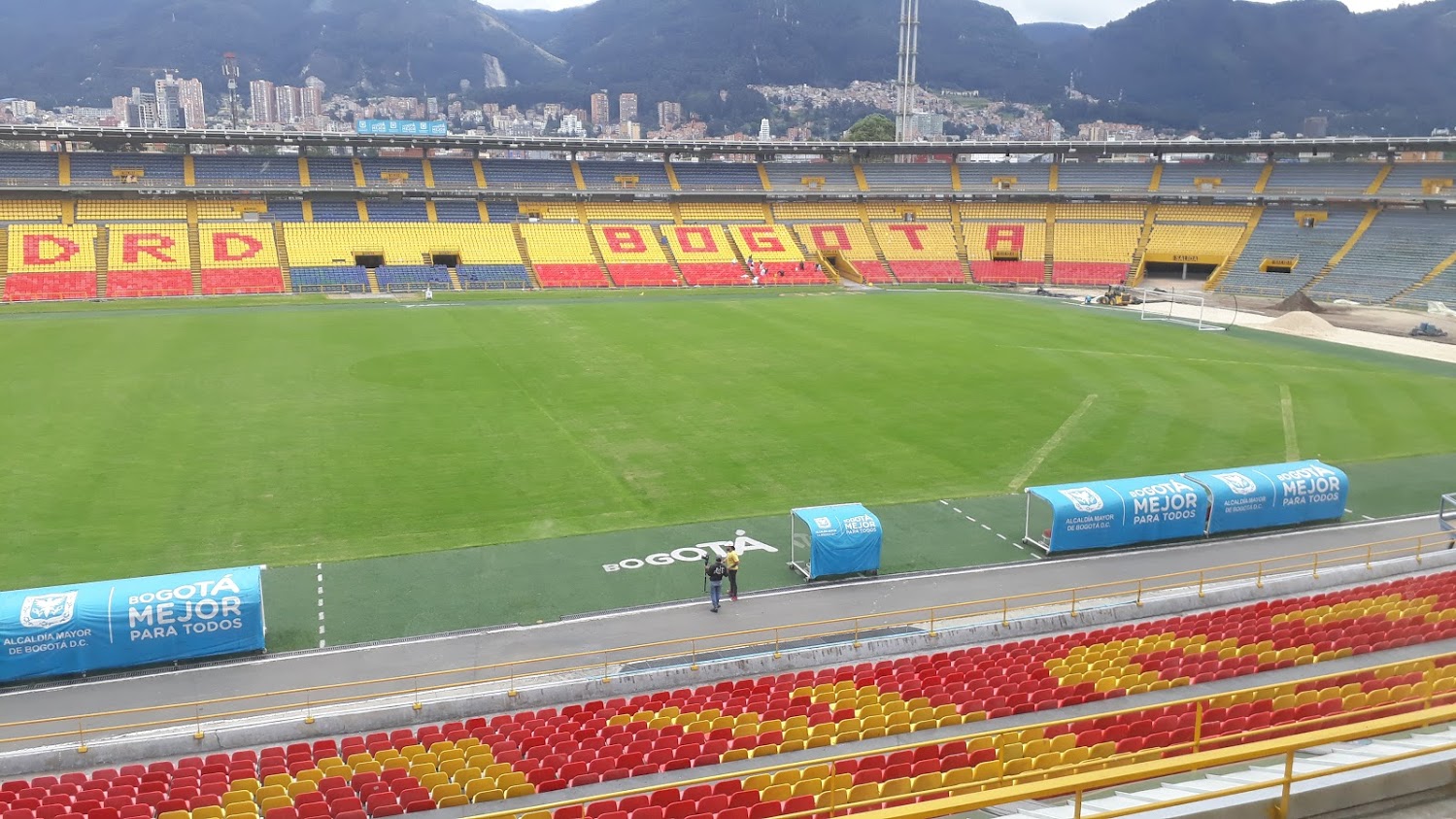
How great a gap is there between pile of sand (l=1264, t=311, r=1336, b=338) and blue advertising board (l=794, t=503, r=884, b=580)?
152ft

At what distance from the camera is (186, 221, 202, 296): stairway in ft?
226

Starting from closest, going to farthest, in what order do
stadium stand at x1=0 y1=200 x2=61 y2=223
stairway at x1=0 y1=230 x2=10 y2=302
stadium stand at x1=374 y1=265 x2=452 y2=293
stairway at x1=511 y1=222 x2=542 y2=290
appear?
stairway at x1=0 y1=230 x2=10 y2=302
stadium stand at x1=0 y1=200 x2=61 y2=223
stadium stand at x1=374 y1=265 x2=452 y2=293
stairway at x1=511 y1=222 x2=542 y2=290

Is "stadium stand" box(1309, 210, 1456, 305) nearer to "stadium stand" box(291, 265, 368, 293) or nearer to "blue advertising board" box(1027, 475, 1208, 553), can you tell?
"blue advertising board" box(1027, 475, 1208, 553)

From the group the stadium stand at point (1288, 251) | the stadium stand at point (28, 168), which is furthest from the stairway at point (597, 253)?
→ the stadium stand at point (1288, 251)

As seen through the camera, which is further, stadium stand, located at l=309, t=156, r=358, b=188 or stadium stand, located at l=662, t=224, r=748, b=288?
stadium stand, located at l=309, t=156, r=358, b=188

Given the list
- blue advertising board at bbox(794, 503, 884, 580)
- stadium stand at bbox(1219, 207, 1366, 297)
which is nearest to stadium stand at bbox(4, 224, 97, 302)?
blue advertising board at bbox(794, 503, 884, 580)

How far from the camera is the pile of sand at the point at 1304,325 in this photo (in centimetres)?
5725

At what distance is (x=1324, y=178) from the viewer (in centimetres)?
8300

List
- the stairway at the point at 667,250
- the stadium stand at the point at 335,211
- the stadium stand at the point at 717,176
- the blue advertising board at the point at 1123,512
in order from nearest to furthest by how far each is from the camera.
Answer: the blue advertising board at the point at 1123,512 < the stairway at the point at 667,250 < the stadium stand at the point at 335,211 < the stadium stand at the point at 717,176

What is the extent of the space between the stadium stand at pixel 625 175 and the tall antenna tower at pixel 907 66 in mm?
29019

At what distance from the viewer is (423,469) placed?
99.1 ft

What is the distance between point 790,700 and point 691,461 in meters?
16.7

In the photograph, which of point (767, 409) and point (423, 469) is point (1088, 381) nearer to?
point (767, 409)

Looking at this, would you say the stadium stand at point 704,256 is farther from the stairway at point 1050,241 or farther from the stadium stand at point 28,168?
the stadium stand at point 28,168
